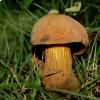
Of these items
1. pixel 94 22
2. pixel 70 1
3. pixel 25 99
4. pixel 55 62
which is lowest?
pixel 25 99

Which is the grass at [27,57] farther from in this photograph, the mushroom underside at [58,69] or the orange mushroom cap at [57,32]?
the orange mushroom cap at [57,32]

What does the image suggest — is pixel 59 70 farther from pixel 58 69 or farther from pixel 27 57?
pixel 27 57

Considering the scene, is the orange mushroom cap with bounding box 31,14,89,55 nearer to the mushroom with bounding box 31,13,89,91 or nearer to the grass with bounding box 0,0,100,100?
the mushroom with bounding box 31,13,89,91

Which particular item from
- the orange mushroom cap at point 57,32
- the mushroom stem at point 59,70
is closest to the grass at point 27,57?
the mushroom stem at point 59,70

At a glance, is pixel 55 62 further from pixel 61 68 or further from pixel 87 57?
pixel 87 57

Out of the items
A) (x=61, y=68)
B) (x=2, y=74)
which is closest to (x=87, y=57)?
(x=61, y=68)

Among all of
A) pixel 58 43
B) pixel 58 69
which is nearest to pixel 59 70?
pixel 58 69
